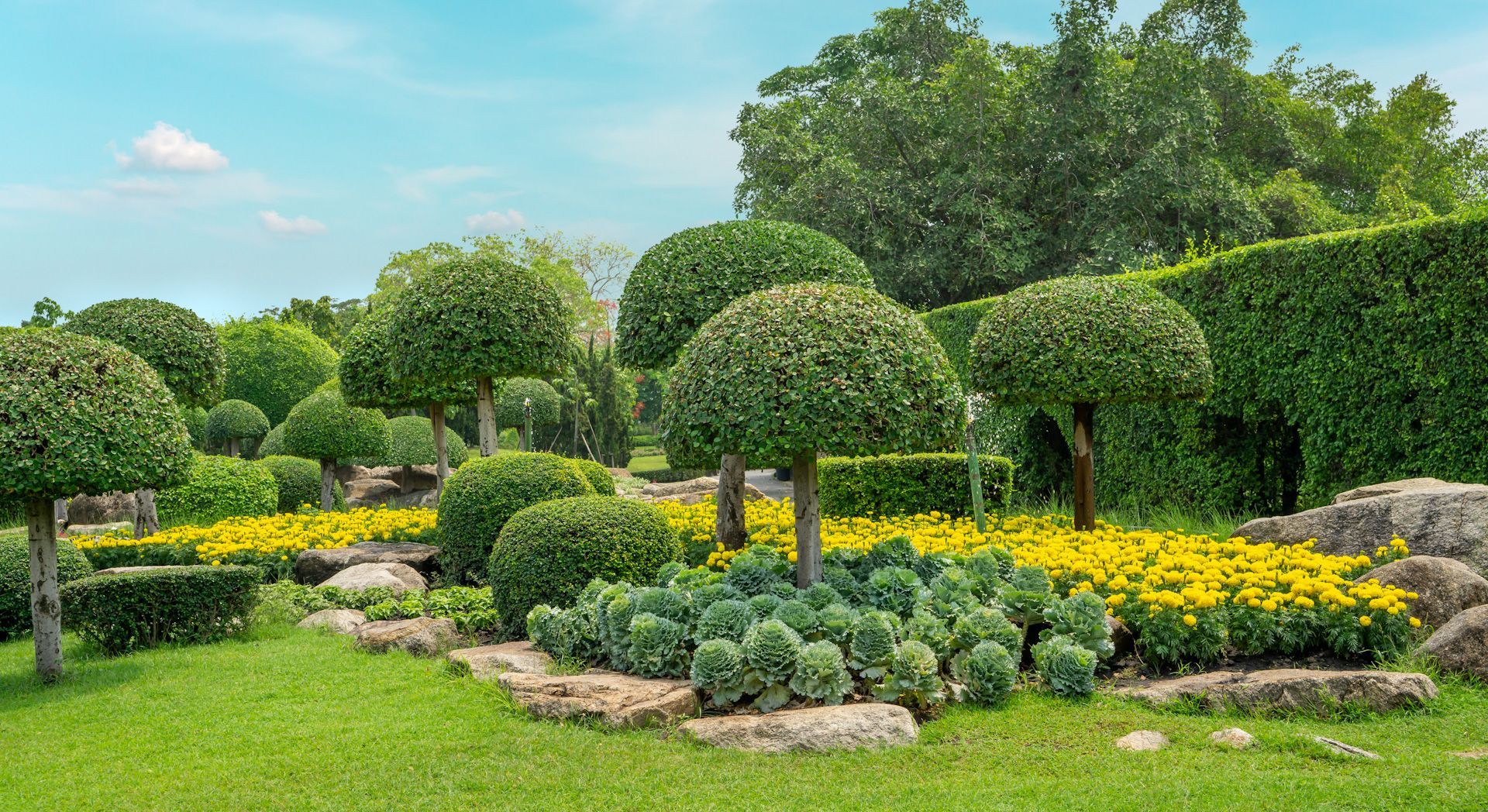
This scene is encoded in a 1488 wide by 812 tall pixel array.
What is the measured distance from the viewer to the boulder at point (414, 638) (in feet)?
24.6

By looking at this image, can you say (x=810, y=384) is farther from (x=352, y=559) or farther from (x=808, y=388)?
(x=352, y=559)

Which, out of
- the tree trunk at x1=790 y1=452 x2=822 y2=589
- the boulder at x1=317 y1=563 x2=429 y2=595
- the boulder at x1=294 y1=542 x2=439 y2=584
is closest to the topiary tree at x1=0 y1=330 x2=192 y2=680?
the boulder at x1=317 y1=563 x2=429 y2=595

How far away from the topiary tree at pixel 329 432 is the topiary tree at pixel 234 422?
7.15m

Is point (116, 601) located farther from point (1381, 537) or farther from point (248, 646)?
point (1381, 537)

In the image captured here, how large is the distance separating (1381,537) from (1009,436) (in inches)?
295

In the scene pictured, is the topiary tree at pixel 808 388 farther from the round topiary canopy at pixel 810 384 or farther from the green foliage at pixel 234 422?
the green foliage at pixel 234 422

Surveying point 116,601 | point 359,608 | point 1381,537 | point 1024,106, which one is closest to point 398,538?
point 359,608

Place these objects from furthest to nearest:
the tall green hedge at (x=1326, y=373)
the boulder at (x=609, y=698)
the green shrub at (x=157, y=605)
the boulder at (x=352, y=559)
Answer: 1. the boulder at (x=352, y=559)
2. the tall green hedge at (x=1326, y=373)
3. the green shrub at (x=157, y=605)
4. the boulder at (x=609, y=698)

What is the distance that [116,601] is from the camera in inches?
321

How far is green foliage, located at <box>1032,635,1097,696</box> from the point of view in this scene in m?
5.96

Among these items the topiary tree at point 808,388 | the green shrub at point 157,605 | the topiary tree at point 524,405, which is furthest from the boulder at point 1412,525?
the topiary tree at point 524,405

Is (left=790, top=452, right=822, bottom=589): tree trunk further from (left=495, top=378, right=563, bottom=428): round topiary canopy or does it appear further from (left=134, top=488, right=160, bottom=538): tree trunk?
(left=495, top=378, right=563, bottom=428): round topiary canopy

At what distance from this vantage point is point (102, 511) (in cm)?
1878

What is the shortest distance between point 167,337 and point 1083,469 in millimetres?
11759
